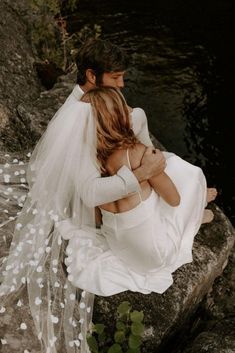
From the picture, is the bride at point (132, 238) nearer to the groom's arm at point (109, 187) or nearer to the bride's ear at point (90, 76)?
the groom's arm at point (109, 187)

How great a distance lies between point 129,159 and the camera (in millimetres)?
3719

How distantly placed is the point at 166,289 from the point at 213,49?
5423 mm

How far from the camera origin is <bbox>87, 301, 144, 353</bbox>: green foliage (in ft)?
11.5

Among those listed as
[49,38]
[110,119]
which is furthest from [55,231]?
[49,38]

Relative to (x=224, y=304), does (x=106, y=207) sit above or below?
above

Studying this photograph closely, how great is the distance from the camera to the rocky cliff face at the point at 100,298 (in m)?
3.61

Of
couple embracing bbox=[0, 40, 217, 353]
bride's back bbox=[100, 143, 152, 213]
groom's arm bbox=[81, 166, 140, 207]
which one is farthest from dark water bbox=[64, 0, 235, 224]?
groom's arm bbox=[81, 166, 140, 207]

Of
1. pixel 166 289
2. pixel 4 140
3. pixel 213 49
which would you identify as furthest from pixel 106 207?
pixel 213 49

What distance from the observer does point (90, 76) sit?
4.07 m

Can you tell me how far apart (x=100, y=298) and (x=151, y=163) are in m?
1.04

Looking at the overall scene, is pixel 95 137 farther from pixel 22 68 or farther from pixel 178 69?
pixel 178 69

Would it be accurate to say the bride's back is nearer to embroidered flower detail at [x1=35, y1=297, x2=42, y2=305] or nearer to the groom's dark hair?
the groom's dark hair

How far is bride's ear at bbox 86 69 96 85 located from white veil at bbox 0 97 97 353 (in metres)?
0.24

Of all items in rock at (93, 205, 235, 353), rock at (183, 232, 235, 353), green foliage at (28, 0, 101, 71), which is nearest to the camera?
rock at (183, 232, 235, 353)
